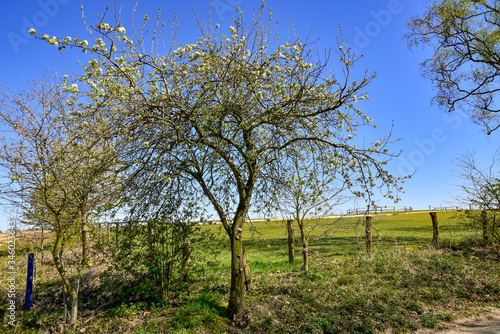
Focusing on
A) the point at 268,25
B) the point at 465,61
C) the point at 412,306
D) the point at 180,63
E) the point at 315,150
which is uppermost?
the point at 465,61

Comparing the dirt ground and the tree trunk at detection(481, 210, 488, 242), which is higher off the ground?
the tree trunk at detection(481, 210, 488, 242)

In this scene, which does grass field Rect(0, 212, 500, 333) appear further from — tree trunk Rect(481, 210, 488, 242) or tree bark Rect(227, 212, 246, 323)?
tree trunk Rect(481, 210, 488, 242)

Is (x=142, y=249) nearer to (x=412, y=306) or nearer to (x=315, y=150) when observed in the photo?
(x=315, y=150)

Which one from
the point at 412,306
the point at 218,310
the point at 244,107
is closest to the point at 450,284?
the point at 412,306

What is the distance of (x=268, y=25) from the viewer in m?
7.32

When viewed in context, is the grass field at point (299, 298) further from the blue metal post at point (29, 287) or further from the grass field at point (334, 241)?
the grass field at point (334, 241)

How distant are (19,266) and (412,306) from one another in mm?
15331

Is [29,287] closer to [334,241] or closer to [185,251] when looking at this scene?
[185,251]

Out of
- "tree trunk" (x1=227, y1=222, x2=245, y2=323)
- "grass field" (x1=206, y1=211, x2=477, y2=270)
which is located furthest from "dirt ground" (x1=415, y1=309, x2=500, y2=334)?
"tree trunk" (x1=227, y1=222, x2=245, y2=323)

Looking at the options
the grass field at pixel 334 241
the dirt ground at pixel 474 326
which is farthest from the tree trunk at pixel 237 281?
the dirt ground at pixel 474 326

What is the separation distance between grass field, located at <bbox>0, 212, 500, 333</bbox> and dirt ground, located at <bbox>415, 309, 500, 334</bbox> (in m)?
0.19

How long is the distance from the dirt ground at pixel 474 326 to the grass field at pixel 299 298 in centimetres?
19

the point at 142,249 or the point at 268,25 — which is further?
the point at 142,249

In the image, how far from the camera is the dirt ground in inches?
279
